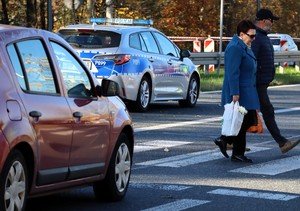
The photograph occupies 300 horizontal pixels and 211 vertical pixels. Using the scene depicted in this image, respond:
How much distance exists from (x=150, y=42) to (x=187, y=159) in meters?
7.98

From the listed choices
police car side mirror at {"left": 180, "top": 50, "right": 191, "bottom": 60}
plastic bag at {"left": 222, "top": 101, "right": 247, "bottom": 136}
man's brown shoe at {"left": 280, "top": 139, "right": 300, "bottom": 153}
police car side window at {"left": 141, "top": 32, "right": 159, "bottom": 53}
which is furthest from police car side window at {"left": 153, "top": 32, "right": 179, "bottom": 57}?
plastic bag at {"left": 222, "top": 101, "right": 247, "bottom": 136}

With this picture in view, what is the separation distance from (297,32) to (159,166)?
6501cm

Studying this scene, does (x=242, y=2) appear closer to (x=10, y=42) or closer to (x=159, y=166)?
(x=159, y=166)

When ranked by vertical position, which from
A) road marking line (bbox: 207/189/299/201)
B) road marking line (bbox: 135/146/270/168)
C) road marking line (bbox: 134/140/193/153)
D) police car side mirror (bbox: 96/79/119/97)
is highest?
police car side mirror (bbox: 96/79/119/97)

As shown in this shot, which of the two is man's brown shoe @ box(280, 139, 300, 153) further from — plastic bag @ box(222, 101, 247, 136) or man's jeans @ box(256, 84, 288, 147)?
plastic bag @ box(222, 101, 247, 136)

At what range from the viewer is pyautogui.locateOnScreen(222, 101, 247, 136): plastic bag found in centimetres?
1288

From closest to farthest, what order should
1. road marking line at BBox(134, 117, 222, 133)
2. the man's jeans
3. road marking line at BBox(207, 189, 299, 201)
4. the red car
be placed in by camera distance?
the red car
road marking line at BBox(207, 189, 299, 201)
the man's jeans
road marking line at BBox(134, 117, 222, 133)

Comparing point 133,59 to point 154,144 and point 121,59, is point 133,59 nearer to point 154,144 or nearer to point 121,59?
point 121,59

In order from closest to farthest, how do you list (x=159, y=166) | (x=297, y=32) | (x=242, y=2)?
(x=159, y=166) → (x=242, y=2) → (x=297, y=32)

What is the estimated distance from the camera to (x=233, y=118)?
12875 millimetres

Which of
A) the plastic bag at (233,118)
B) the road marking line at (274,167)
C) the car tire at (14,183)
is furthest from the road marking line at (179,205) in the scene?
the plastic bag at (233,118)

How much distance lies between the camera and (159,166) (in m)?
12.3

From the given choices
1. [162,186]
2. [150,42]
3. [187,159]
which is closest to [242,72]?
[187,159]

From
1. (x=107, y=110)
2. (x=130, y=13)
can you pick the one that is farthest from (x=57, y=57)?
(x=130, y=13)
